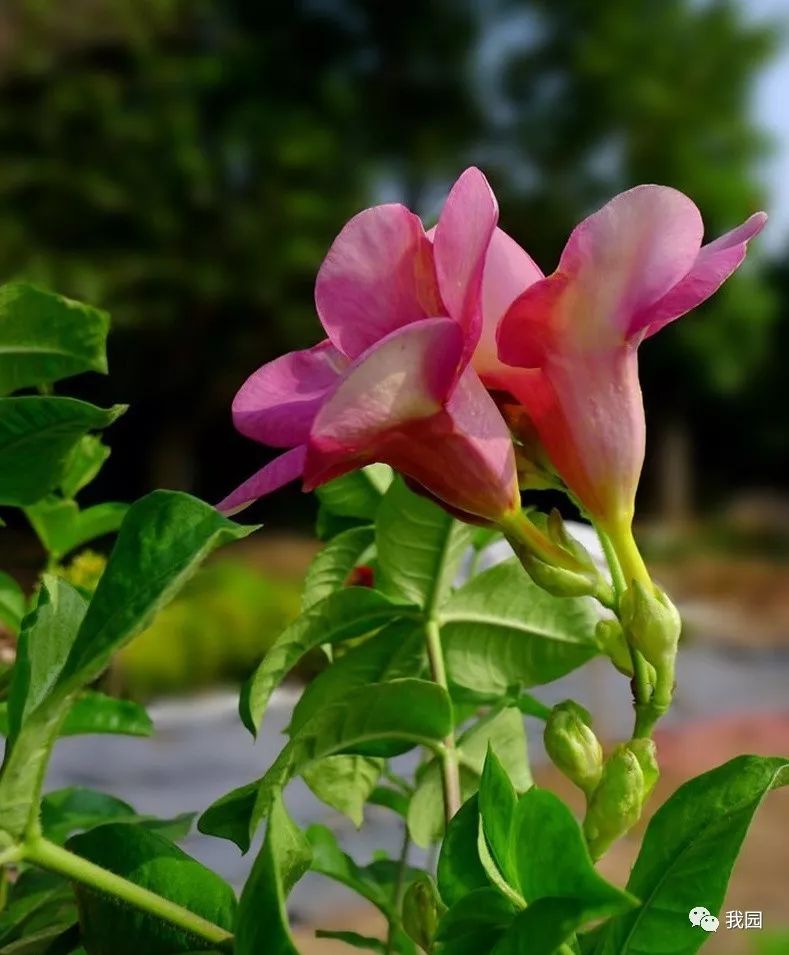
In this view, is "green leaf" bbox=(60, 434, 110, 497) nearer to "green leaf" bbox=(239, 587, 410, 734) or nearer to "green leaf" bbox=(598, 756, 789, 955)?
"green leaf" bbox=(239, 587, 410, 734)

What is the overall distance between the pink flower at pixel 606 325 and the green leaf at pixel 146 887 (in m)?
0.14

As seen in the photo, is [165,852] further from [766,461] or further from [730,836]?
[766,461]

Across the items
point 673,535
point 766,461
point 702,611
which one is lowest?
point 702,611

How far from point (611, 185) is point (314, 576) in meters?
9.44

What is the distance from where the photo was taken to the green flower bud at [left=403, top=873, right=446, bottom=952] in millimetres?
326

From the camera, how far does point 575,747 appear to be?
29cm

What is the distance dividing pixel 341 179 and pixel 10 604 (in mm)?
8404

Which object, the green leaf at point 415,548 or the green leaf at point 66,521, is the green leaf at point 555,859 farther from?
the green leaf at point 66,521

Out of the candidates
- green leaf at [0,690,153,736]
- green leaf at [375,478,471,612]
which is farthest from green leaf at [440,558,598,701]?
green leaf at [0,690,153,736]

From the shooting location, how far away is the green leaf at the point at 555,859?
0.22 m

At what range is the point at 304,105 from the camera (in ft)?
28.8

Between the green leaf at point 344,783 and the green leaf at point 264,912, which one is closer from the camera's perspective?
the green leaf at point 264,912

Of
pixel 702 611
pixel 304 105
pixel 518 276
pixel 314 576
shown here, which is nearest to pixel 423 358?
pixel 518 276

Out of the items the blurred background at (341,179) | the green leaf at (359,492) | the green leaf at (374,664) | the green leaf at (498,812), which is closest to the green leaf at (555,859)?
the green leaf at (498,812)
